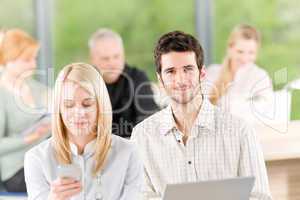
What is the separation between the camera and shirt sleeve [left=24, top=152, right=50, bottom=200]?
7.73 feet

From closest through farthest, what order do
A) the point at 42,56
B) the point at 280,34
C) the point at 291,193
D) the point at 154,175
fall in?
1. the point at 154,175
2. the point at 291,193
3. the point at 42,56
4. the point at 280,34

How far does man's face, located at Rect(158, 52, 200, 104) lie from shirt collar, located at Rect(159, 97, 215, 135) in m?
0.06

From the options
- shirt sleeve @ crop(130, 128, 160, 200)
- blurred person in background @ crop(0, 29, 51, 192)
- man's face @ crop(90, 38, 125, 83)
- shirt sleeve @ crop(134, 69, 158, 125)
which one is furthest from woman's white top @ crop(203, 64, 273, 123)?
shirt sleeve @ crop(130, 128, 160, 200)

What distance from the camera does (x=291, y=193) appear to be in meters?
4.64

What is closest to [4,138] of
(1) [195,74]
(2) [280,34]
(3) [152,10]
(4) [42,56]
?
(4) [42,56]

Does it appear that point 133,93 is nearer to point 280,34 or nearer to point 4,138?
point 4,138

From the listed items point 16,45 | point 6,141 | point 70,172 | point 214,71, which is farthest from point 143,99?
point 70,172

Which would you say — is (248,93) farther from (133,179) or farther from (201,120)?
(133,179)

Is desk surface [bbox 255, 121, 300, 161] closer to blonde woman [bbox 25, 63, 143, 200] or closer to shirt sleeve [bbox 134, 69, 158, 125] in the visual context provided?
shirt sleeve [bbox 134, 69, 158, 125]

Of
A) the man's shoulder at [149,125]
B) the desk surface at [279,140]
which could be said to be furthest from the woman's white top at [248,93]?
the man's shoulder at [149,125]

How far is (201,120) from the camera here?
2557 mm

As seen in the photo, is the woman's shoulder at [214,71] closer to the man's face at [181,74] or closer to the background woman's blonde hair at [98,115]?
the man's face at [181,74]

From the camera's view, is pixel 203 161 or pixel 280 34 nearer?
pixel 203 161

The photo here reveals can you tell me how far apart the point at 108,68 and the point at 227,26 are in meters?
1.23
